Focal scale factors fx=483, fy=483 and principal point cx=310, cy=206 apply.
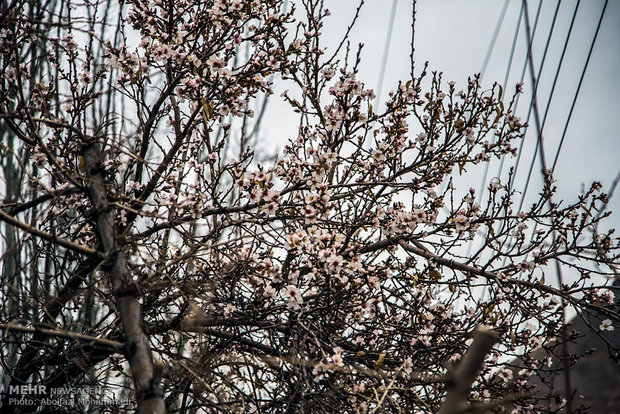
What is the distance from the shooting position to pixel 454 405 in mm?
899

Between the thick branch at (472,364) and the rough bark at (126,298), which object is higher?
the rough bark at (126,298)

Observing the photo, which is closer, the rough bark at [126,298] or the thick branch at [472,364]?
the thick branch at [472,364]

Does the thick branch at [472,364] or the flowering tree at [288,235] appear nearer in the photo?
the thick branch at [472,364]

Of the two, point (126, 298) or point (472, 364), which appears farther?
point (126, 298)

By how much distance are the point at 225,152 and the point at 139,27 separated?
6.37 m

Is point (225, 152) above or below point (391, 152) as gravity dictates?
above

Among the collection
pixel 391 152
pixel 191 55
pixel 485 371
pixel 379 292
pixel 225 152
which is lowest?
pixel 485 371

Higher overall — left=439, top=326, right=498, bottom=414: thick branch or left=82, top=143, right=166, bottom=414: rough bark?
left=82, top=143, right=166, bottom=414: rough bark

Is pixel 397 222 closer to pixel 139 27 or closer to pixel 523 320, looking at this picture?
pixel 523 320

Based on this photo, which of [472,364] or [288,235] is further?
[288,235]

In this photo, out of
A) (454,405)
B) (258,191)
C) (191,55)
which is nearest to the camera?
(454,405)

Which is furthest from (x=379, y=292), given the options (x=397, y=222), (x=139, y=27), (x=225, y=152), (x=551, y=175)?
(x=225, y=152)

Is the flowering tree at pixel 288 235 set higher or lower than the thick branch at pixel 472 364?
higher

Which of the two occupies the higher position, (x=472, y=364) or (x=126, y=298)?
(x=126, y=298)
